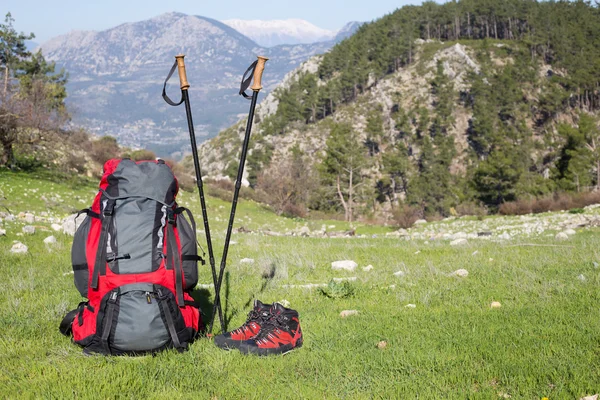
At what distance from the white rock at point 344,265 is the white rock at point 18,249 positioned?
17.2 ft

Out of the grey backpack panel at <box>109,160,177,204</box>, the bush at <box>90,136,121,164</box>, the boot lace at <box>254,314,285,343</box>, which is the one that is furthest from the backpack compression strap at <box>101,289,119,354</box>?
the bush at <box>90,136,121,164</box>

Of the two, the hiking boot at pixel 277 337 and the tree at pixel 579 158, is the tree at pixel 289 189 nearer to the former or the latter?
the tree at pixel 579 158

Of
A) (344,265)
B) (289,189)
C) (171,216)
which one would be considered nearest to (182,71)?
(171,216)

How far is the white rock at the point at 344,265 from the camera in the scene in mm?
7968

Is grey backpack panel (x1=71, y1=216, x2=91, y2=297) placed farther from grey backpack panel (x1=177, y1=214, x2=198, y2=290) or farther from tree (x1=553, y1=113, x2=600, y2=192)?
tree (x1=553, y1=113, x2=600, y2=192)

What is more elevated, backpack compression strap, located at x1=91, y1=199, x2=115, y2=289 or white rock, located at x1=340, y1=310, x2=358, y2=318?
backpack compression strap, located at x1=91, y1=199, x2=115, y2=289

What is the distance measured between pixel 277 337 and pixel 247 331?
1.16 ft

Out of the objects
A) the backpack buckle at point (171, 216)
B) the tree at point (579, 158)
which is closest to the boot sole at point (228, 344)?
the backpack buckle at point (171, 216)

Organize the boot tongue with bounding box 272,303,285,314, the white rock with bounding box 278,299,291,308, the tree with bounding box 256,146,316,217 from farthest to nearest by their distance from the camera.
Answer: the tree with bounding box 256,146,316,217 → the white rock with bounding box 278,299,291,308 → the boot tongue with bounding box 272,303,285,314

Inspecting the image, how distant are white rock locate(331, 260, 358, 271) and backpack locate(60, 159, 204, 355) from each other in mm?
3934

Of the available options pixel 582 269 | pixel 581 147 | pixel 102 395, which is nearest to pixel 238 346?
pixel 102 395

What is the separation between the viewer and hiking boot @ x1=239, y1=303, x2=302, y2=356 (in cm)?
415

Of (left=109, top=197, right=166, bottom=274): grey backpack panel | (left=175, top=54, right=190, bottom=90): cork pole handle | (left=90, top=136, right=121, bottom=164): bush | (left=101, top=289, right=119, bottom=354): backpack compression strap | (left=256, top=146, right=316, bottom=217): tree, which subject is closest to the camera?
(left=101, top=289, right=119, bottom=354): backpack compression strap

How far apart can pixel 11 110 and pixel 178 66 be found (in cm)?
2310
